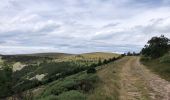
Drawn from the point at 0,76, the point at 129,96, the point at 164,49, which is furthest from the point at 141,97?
A: the point at 0,76

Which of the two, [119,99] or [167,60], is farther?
[167,60]

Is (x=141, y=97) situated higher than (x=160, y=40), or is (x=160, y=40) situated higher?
(x=160, y=40)

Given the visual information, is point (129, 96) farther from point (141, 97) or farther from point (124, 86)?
point (124, 86)

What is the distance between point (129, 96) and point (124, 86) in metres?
4.90

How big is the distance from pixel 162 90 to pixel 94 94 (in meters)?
7.28

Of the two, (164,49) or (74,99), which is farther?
(164,49)

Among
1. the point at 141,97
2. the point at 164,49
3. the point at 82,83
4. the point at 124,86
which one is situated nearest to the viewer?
the point at 141,97

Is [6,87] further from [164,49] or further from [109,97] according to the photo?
[109,97]

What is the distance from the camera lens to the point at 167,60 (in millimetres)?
50312

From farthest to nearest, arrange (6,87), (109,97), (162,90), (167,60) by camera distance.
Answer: (6,87)
(167,60)
(162,90)
(109,97)

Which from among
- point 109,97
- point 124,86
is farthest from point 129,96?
point 124,86

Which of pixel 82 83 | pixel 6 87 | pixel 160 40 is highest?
pixel 160 40

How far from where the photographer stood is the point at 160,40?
73.5m

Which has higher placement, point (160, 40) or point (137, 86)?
point (160, 40)
